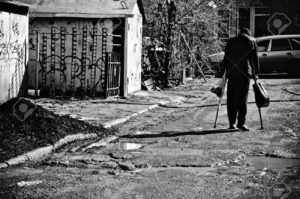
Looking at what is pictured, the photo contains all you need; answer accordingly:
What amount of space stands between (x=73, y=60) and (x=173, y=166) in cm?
964

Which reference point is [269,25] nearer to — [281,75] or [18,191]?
[281,75]

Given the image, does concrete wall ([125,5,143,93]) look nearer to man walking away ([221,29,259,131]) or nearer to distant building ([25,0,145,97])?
distant building ([25,0,145,97])

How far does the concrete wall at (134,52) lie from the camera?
17.3m

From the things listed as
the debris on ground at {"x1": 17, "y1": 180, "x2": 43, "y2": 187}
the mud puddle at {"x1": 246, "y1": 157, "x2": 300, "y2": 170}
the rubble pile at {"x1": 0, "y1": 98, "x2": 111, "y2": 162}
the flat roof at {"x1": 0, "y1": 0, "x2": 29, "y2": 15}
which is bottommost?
the debris on ground at {"x1": 17, "y1": 180, "x2": 43, "y2": 187}

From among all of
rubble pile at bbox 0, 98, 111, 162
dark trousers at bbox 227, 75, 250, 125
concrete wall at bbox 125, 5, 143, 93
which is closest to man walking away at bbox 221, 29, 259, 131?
dark trousers at bbox 227, 75, 250, 125

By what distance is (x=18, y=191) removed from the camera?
5.88 m

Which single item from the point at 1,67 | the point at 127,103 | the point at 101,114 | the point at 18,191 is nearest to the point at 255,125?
the point at 101,114

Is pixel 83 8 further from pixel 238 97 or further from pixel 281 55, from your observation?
pixel 281 55

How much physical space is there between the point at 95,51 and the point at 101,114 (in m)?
4.07

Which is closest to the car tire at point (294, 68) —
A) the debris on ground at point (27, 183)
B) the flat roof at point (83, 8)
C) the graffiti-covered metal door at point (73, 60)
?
the flat roof at point (83, 8)

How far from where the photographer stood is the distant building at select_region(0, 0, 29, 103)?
40.2ft

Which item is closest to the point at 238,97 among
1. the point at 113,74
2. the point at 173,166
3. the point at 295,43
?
the point at 173,166

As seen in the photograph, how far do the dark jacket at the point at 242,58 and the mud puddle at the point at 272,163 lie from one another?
332 cm

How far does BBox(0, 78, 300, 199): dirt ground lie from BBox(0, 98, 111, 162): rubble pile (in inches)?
14.6
